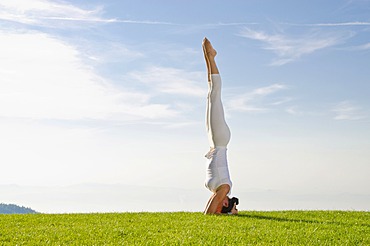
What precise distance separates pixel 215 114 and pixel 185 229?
3483mm

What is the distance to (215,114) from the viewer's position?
12.3 m

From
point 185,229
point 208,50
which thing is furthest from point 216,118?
point 185,229

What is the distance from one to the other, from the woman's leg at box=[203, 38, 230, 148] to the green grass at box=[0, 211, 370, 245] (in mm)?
1932

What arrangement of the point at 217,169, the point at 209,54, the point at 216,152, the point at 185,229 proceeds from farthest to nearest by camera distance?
the point at 209,54
the point at 216,152
the point at 217,169
the point at 185,229

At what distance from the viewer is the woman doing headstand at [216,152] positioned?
12078 mm

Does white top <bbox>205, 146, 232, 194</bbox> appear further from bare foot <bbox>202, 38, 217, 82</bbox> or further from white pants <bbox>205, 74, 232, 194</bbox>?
bare foot <bbox>202, 38, 217, 82</bbox>

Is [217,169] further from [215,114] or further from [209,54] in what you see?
[209,54]

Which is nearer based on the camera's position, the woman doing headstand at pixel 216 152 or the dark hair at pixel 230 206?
the woman doing headstand at pixel 216 152

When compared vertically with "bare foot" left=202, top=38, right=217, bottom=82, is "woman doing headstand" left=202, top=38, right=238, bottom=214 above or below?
below

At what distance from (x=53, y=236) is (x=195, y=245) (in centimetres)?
282

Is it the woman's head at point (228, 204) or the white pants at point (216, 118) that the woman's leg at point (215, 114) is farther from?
the woman's head at point (228, 204)

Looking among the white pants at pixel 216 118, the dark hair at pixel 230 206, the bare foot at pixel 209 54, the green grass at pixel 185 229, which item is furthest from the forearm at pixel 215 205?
the bare foot at pixel 209 54

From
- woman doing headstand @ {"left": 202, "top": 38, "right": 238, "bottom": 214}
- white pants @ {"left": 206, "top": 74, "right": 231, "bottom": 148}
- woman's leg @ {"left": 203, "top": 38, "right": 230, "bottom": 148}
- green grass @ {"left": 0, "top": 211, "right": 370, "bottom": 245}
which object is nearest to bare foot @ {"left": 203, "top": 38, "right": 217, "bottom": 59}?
woman's leg @ {"left": 203, "top": 38, "right": 230, "bottom": 148}

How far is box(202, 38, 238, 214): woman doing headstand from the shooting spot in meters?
12.1
